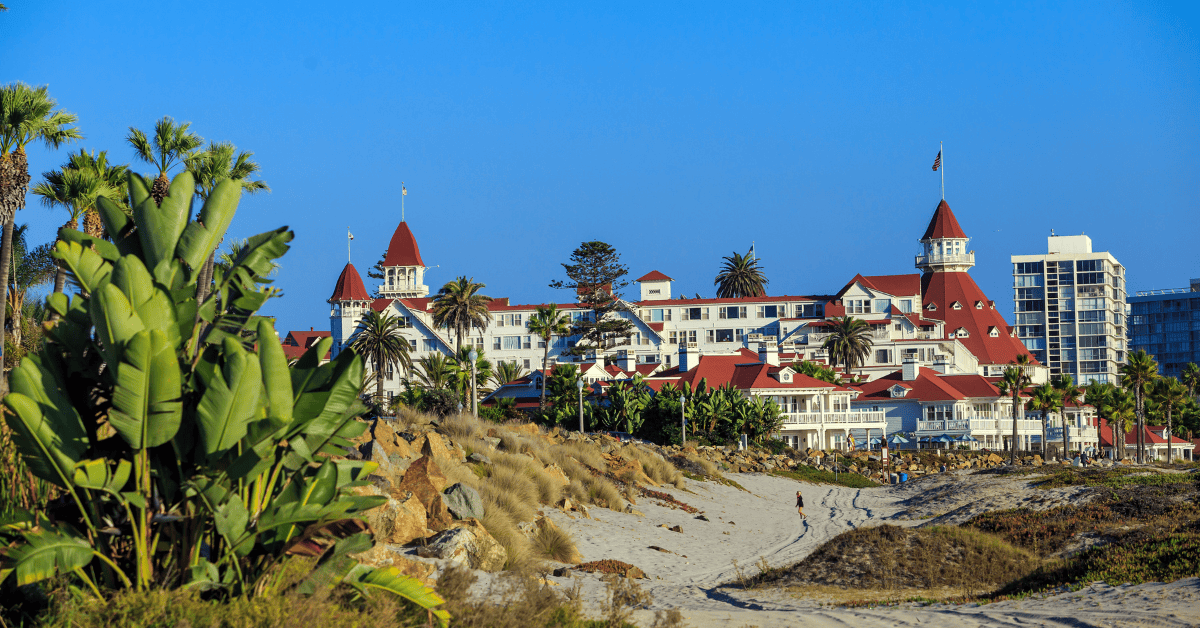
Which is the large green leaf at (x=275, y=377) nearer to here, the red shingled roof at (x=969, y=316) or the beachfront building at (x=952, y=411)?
the beachfront building at (x=952, y=411)

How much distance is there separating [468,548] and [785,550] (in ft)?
46.0

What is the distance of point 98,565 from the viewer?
30.9 feet

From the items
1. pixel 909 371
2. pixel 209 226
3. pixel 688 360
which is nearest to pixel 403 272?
pixel 688 360

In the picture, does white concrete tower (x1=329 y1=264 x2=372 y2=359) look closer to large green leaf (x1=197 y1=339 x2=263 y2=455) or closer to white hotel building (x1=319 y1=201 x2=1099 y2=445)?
white hotel building (x1=319 y1=201 x2=1099 y2=445)

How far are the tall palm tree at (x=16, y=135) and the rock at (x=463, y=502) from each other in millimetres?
14760

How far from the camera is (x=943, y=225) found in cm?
12125

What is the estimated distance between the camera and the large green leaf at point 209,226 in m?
9.86

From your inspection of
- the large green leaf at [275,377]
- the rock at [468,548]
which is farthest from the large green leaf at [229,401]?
the rock at [468,548]

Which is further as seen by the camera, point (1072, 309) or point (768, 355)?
point (1072, 309)

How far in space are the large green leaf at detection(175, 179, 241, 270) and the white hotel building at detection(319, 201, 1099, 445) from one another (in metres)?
80.8

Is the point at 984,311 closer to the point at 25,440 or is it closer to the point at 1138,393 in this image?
the point at 1138,393

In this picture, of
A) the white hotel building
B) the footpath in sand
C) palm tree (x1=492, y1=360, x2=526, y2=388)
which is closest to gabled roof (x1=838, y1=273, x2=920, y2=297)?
the white hotel building

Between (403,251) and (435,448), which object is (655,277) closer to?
(403,251)

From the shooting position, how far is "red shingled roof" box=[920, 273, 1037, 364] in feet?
353
